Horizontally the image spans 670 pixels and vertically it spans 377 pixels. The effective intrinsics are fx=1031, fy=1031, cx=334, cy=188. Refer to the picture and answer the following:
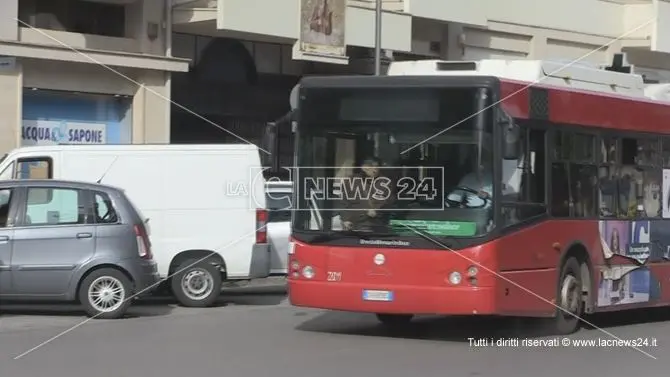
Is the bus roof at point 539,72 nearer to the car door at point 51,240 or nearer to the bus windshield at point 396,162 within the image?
the bus windshield at point 396,162

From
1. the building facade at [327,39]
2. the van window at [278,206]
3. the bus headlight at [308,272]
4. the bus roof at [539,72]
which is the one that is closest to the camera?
the bus headlight at [308,272]

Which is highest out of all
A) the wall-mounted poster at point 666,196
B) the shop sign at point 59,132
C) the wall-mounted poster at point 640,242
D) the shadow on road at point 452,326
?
the shop sign at point 59,132

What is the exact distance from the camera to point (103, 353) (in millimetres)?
10234

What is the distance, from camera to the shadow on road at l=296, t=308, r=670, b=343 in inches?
474

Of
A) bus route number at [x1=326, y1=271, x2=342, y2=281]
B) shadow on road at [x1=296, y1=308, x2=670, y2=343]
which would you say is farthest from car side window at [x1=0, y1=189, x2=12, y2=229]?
bus route number at [x1=326, y1=271, x2=342, y2=281]

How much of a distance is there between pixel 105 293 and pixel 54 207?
1.29 metres

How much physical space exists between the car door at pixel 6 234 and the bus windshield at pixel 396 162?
13.2ft

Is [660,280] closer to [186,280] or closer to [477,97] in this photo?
[477,97]

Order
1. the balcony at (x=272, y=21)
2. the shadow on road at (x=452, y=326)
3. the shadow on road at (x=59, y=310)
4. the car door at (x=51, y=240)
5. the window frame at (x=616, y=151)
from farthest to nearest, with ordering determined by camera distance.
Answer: the balcony at (x=272, y=21) < the shadow on road at (x=59, y=310) < the car door at (x=51, y=240) < the shadow on road at (x=452, y=326) < the window frame at (x=616, y=151)

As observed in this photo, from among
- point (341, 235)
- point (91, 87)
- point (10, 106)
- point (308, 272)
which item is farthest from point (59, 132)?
point (341, 235)

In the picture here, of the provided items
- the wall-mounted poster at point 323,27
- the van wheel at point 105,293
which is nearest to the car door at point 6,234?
the van wheel at point 105,293

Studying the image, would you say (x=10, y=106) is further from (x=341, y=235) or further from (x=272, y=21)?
(x=341, y=235)

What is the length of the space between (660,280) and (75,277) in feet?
24.6

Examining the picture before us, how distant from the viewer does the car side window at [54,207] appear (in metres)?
13.2
